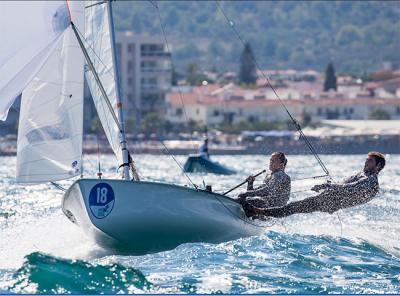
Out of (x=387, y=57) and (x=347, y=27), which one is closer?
(x=387, y=57)

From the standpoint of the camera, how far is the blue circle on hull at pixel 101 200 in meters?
14.3

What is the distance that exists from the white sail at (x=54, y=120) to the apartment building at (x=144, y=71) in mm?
76103

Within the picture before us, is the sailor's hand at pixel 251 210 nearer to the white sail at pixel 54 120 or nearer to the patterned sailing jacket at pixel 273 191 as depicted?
the patterned sailing jacket at pixel 273 191

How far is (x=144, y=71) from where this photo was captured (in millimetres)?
94625

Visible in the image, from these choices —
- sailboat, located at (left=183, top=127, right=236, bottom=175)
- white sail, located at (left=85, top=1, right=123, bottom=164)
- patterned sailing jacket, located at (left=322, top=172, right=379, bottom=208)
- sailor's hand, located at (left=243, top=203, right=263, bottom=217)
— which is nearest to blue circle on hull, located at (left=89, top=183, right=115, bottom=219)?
white sail, located at (left=85, top=1, right=123, bottom=164)

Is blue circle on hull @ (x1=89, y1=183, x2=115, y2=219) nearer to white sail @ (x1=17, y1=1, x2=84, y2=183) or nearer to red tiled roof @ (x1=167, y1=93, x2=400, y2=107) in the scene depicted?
white sail @ (x1=17, y1=1, x2=84, y2=183)

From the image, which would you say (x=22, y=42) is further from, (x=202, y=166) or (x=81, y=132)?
(x=202, y=166)

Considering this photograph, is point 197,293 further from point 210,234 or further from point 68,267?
point 210,234

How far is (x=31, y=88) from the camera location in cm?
1505

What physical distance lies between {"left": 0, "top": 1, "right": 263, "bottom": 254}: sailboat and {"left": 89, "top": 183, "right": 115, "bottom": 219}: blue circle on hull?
0.01m

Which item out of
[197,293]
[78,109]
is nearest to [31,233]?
[78,109]

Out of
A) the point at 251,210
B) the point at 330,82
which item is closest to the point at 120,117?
the point at 251,210

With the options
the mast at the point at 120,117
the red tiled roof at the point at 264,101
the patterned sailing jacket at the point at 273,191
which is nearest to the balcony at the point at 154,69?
the red tiled roof at the point at 264,101

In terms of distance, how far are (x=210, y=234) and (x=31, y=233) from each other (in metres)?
2.51
